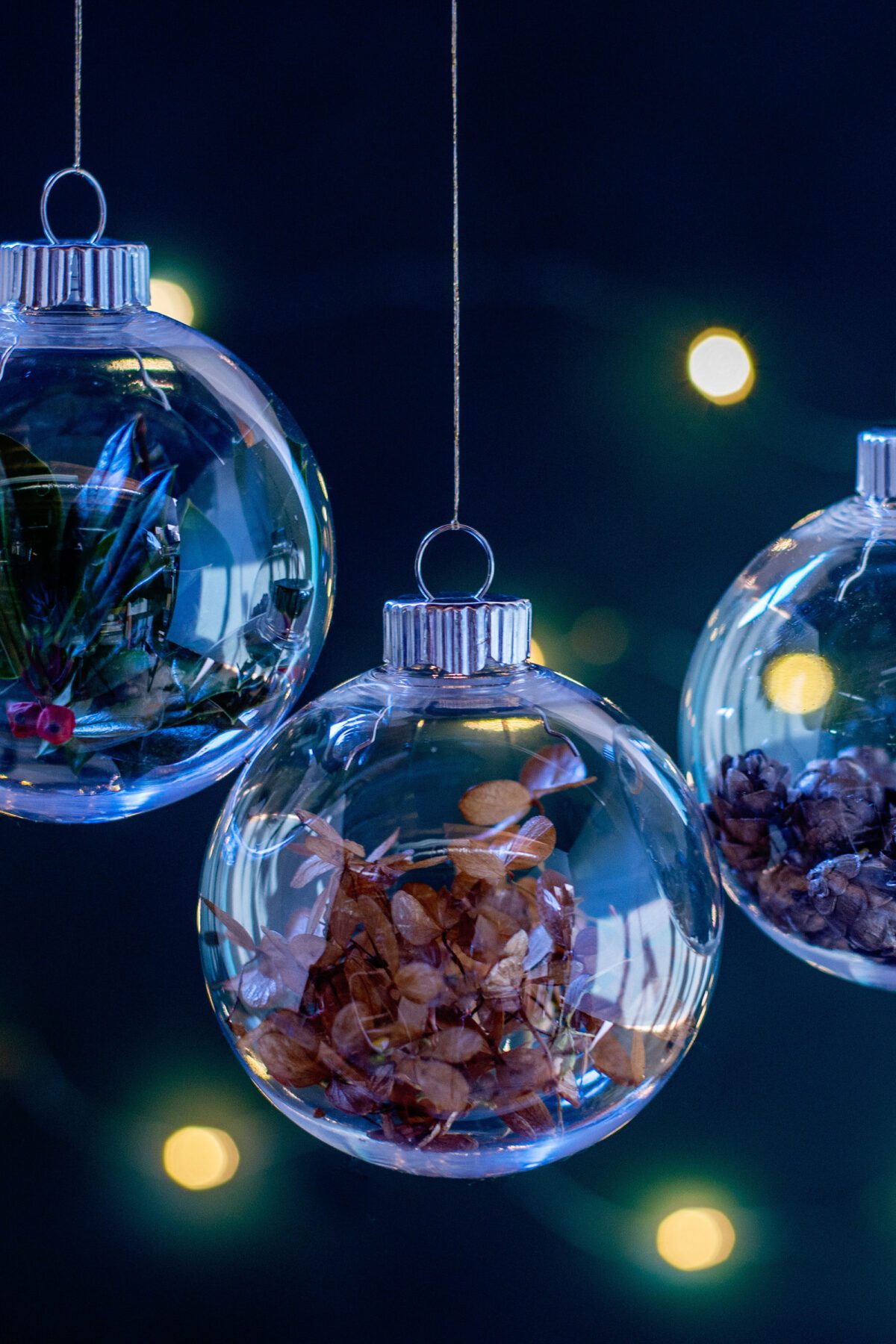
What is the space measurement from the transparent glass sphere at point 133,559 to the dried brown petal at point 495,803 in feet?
0.36

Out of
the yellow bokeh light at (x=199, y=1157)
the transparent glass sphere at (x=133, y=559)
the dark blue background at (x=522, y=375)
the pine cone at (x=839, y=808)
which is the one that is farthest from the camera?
the yellow bokeh light at (x=199, y=1157)

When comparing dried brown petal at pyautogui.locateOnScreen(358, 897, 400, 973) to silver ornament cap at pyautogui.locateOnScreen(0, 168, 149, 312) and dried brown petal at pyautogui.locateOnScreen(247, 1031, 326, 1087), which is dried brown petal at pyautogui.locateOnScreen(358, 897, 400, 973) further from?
silver ornament cap at pyautogui.locateOnScreen(0, 168, 149, 312)

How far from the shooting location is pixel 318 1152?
114 cm

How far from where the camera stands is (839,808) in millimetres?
635

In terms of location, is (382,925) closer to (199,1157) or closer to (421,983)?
(421,983)

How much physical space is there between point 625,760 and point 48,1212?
826mm

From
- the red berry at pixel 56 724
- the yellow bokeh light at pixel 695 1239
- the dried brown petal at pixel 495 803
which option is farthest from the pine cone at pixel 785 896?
the yellow bokeh light at pixel 695 1239

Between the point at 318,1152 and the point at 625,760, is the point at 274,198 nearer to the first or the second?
the point at 625,760

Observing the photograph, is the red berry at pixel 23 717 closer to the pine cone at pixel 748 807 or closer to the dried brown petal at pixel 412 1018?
the dried brown petal at pixel 412 1018

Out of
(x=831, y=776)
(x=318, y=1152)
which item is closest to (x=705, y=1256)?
(x=318, y=1152)

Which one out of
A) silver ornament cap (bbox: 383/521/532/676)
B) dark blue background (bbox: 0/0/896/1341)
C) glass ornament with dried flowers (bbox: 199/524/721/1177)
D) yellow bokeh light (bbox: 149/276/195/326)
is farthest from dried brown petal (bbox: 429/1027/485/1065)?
yellow bokeh light (bbox: 149/276/195/326)

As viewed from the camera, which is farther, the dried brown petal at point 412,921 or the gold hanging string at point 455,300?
the gold hanging string at point 455,300

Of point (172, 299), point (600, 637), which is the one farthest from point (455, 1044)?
point (172, 299)

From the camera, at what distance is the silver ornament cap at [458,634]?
56 cm
